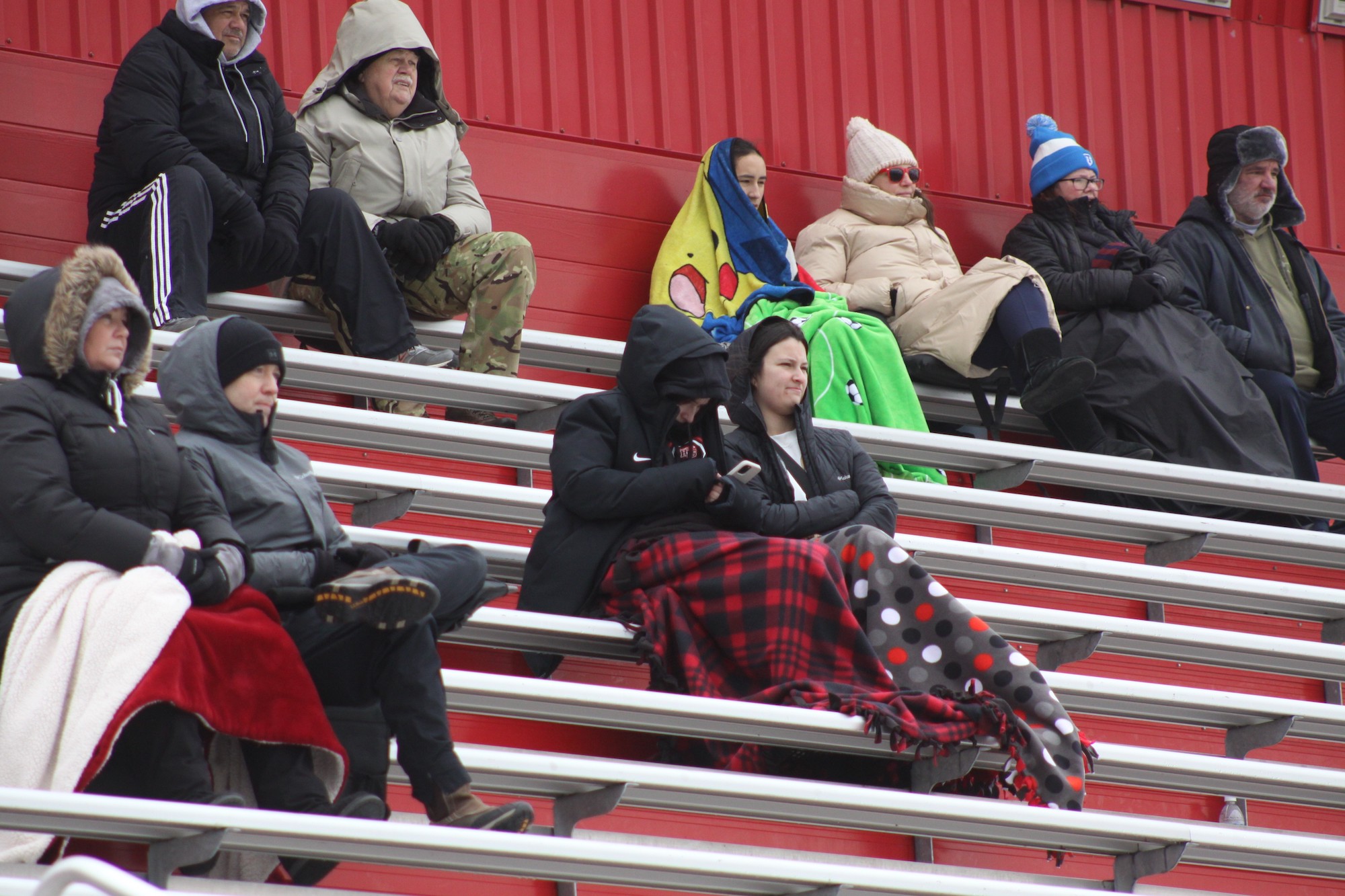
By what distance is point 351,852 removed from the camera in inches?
110

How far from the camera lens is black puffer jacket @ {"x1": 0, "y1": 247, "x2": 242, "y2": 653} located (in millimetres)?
2764

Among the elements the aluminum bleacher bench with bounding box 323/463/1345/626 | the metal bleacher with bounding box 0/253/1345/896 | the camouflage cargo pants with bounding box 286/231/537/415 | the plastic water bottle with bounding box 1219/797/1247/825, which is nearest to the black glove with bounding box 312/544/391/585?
the metal bleacher with bounding box 0/253/1345/896

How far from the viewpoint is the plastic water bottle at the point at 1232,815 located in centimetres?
425

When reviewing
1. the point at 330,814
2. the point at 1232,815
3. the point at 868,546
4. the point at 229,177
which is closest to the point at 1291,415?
the point at 1232,815

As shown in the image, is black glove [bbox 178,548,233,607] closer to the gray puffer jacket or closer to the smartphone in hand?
the gray puffer jacket

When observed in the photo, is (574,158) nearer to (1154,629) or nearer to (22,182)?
(22,182)

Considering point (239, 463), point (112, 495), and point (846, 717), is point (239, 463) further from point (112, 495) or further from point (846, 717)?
point (846, 717)

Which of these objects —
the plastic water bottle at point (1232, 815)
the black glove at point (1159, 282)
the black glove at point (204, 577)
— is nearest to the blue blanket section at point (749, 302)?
the black glove at point (1159, 282)

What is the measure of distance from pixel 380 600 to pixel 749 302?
224 cm

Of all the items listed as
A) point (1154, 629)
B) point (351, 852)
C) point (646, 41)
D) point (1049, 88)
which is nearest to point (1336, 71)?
point (1049, 88)

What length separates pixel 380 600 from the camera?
280 cm

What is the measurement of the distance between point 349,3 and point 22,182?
1.05m

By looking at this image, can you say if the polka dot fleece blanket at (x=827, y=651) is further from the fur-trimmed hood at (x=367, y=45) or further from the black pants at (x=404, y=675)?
the fur-trimmed hood at (x=367, y=45)

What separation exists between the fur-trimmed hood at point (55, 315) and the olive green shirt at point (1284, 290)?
12.1ft
